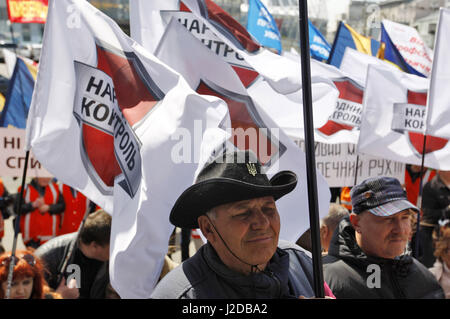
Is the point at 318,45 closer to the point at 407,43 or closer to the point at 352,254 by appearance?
the point at 407,43

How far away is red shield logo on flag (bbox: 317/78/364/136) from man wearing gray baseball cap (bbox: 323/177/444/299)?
348 cm

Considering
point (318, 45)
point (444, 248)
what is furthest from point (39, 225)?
point (318, 45)

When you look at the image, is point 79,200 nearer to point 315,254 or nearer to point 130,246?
point 130,246

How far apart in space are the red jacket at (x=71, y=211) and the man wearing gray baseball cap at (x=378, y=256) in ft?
13.0

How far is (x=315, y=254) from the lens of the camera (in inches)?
74.3

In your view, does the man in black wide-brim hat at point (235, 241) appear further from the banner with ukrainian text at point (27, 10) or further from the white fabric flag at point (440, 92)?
the banner with ukrainian text at point (27, 10)

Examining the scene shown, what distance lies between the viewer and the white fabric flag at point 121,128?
2830mm

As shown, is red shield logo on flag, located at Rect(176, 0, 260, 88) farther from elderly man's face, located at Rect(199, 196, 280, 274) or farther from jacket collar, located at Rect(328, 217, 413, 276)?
elderly man's face, located at Rect(199, 196, 280, 274)

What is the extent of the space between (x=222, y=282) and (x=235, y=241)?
0.15 m

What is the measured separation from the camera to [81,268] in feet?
12.4

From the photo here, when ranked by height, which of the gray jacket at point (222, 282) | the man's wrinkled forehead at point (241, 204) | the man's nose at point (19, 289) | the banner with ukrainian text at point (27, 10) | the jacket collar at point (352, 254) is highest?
the banner with ukrainian text at point (27, 10)

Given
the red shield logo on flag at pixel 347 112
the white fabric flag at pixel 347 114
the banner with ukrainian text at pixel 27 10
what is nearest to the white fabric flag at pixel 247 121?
the white fabric flag at pixel 347 114
